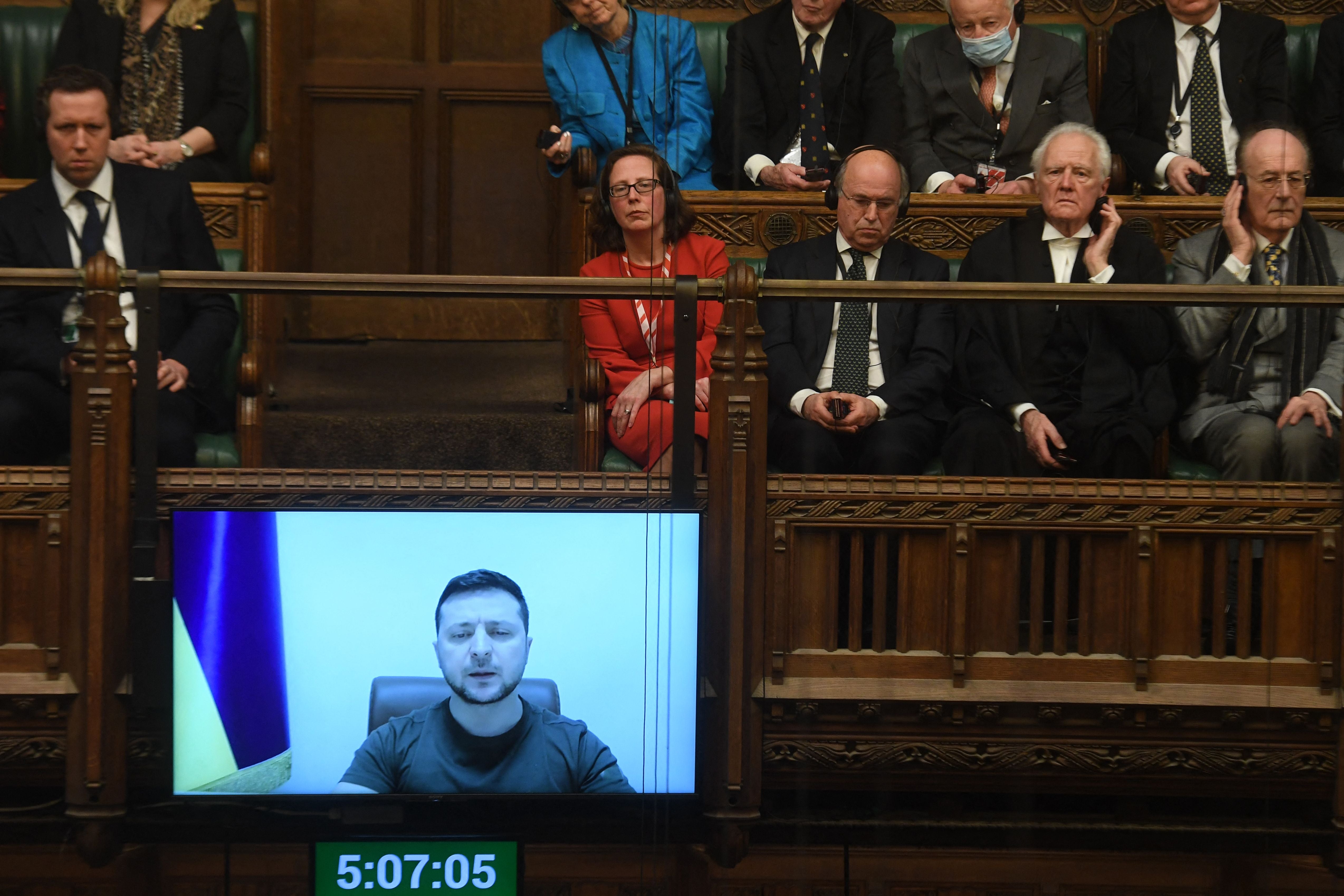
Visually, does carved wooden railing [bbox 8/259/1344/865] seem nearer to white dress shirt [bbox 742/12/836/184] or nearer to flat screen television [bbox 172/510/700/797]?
flat screen television [bbox 172/510/700/797]

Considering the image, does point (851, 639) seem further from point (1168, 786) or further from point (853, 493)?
point (1168, 786)

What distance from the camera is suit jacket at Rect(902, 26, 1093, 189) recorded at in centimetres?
318

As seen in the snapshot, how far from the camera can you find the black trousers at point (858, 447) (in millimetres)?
2779

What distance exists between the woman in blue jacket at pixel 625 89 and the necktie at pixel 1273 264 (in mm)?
1039

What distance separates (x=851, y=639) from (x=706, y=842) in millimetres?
410

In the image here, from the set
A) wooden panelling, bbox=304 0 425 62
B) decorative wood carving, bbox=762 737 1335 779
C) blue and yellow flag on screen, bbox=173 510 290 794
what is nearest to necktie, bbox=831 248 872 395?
decorative wood carving, bbox=762 737 1335 779

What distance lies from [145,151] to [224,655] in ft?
3.62

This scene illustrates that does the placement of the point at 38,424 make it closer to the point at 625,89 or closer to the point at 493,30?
the point at 625,89

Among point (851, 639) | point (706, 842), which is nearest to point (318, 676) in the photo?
point (706, 842)

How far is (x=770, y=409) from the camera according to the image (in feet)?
9.11

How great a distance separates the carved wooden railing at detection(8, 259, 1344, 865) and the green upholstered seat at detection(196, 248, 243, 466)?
0.39 feet

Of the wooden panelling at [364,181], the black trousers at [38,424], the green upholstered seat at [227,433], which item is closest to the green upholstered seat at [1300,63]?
the wooden panelling at [364,181]

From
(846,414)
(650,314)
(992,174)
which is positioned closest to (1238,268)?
(992,174)

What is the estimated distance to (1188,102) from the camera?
3184 mm
